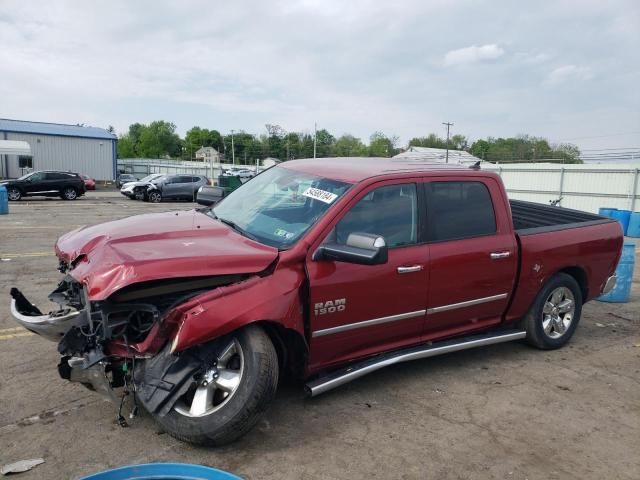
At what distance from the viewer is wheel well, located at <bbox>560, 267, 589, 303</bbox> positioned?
5309 millimetres

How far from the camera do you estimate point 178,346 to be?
2.98 meters

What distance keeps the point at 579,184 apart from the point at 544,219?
18.7 meters

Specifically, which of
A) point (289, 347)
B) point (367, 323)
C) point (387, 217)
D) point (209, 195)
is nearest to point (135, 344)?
point (289, 347)

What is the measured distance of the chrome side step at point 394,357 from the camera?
3.58 m

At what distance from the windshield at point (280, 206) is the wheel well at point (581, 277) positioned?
282 centimetres

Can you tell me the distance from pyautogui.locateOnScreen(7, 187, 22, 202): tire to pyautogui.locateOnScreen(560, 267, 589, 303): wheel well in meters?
25.3

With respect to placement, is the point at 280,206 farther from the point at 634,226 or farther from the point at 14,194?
the point at 14,194

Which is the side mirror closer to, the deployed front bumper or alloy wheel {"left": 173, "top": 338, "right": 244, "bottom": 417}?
alloy wheel {"left": 173, "top": 338, "right": 244, "bottom": 417}

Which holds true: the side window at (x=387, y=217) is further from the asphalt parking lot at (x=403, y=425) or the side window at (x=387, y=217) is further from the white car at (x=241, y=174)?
the white car at (x=241, y=174)

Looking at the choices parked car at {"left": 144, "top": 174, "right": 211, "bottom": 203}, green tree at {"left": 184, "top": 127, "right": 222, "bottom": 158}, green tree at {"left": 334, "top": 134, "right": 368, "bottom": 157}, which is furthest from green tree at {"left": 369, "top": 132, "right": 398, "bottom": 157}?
parked car at {"left": 144, "top": 174, "right": 211, "bottom": 203}

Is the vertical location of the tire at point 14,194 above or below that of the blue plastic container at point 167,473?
below

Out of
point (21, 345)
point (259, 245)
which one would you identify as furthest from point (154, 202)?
point (259, 245)

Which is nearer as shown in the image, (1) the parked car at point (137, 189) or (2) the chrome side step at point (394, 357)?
(2) the chrome side step at point (394, 357)

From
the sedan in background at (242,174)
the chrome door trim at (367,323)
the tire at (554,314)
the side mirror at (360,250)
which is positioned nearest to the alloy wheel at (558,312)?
the tire at (554,314)
